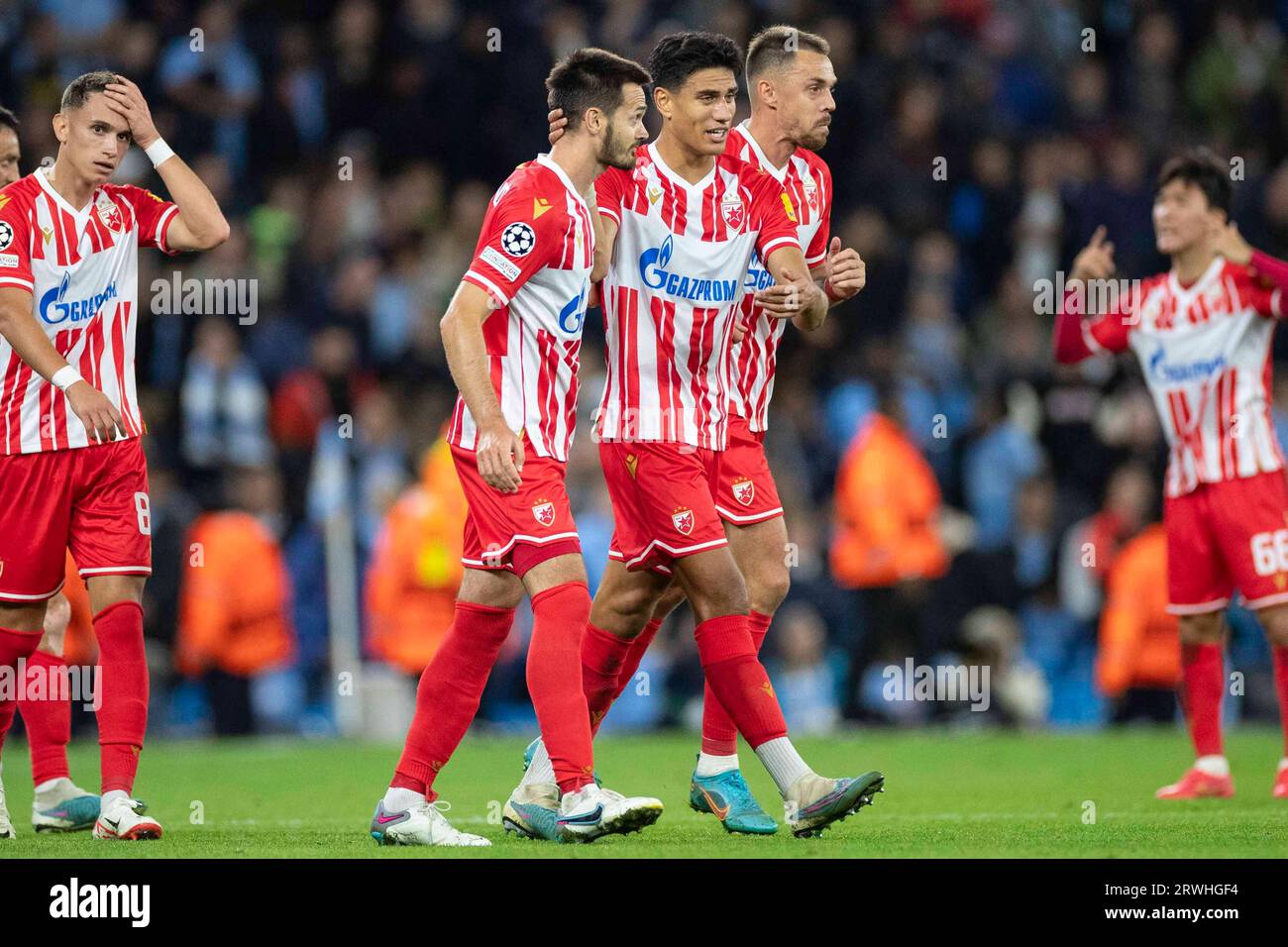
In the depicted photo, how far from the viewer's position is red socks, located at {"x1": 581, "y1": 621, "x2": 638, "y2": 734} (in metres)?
7.18

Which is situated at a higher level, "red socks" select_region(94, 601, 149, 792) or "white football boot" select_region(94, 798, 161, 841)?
"red socks" select_region(94, 601, 149, 792)

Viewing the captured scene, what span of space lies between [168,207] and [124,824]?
2.36 meters

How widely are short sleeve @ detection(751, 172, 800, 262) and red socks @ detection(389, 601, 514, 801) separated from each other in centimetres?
171

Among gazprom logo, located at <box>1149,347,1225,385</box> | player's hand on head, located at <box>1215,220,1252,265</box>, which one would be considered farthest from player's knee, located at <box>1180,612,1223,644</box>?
player's hand on head, located at <box>1215,220,1252,265</box>

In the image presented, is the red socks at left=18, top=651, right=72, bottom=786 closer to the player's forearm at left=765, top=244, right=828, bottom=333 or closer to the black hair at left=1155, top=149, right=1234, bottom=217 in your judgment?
the player's forearm at left=765, top=244, right=828, bottom=333

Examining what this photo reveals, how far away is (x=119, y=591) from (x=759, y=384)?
2.64m

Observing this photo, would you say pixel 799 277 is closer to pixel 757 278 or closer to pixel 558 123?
pixel 757 278

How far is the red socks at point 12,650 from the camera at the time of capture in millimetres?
6848

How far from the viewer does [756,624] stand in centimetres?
746

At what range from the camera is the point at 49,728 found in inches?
295

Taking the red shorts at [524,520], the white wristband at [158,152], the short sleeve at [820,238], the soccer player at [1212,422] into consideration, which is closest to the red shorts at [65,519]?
the white wristband at [158,152]

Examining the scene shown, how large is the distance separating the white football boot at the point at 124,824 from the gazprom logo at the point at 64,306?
177 cm
